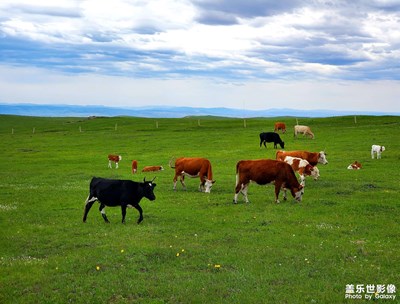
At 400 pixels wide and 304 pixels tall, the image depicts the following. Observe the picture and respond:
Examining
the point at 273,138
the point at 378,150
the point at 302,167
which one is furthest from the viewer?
the point at 273,138

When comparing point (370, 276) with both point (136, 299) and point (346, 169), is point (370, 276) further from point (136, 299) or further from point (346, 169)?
point (346, 169)

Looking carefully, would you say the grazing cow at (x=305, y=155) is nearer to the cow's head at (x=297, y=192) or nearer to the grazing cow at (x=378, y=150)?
the cow's head at (x=297, y=192)

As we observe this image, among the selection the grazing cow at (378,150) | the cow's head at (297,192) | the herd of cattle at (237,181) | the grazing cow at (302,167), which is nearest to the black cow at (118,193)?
the herd of cattle at (237,181)

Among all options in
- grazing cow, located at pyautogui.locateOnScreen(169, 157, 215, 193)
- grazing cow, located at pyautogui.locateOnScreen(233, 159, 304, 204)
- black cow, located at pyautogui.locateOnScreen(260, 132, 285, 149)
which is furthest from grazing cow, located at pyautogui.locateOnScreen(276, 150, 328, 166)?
black cow, located at pyautogui.locateOnScreen(260, 132, 285, 149)

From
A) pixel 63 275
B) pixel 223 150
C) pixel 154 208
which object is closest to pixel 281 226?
pixel 154 208

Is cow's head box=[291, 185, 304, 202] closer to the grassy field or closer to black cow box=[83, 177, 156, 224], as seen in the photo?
the grassy field

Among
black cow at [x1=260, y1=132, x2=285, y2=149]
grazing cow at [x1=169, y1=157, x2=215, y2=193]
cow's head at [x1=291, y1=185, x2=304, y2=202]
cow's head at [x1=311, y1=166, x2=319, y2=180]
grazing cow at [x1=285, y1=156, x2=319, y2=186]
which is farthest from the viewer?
black cow at [x1=260, y1=132, x2=285, y2=149]

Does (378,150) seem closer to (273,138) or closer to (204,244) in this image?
(273,138)

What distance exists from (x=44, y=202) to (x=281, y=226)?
13.1 metres

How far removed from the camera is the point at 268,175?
826 inches

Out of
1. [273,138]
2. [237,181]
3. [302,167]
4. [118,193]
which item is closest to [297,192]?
[237,181]

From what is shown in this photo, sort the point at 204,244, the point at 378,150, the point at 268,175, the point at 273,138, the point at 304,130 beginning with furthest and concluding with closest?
the point at 304,130
the point at 273,138
the point at 378,150
the point at 268,175
the point at 204,244

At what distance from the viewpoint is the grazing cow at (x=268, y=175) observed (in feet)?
68.9

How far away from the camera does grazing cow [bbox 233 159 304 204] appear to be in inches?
827
